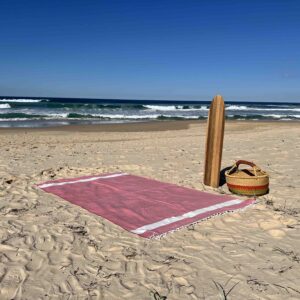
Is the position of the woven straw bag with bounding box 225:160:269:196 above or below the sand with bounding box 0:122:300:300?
above

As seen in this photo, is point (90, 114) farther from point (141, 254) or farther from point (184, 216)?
point (141, 254)

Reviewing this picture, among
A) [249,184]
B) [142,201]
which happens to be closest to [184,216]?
[142,201]

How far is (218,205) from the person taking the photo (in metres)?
4.53

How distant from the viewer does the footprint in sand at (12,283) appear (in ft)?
8.32

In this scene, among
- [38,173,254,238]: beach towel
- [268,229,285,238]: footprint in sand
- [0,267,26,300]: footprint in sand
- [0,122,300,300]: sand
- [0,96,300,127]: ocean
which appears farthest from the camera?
[0,96,300,127]: ocean

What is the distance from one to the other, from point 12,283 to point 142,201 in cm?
225

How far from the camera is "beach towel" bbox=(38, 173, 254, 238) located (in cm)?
395

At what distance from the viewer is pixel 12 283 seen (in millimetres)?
2684

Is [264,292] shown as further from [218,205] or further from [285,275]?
[218,205]

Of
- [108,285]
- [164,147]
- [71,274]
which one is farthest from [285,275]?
[164,147]

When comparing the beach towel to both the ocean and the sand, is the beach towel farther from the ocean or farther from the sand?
the ocean

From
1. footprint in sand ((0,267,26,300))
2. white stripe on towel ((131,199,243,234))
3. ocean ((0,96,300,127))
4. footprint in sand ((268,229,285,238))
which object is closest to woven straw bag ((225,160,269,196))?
white stripe on towel ((131,199,243,234))

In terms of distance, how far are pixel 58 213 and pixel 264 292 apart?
8.25 feet

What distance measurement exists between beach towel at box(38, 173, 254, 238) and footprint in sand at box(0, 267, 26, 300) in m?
1.23
